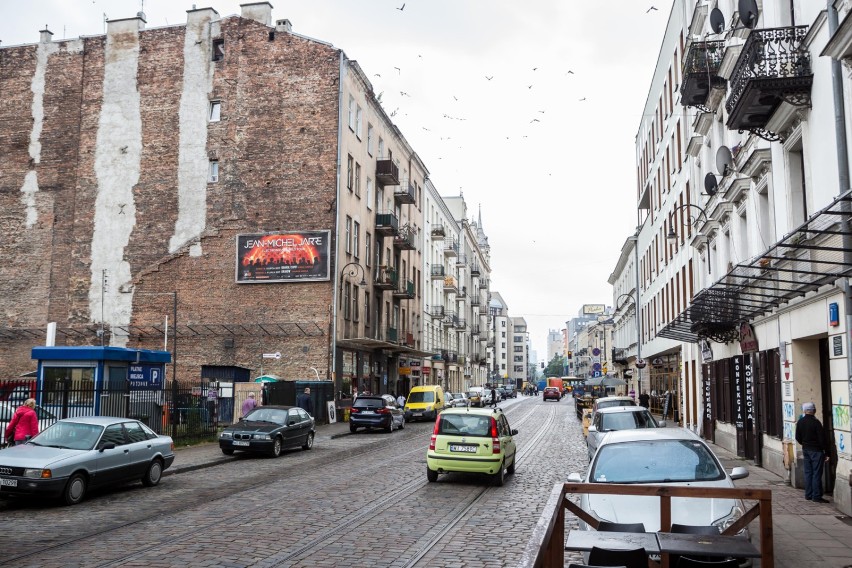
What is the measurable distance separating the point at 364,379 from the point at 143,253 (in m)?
13.9

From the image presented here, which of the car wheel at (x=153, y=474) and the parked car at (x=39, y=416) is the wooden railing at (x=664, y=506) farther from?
the parked car at (x=39, y=416)

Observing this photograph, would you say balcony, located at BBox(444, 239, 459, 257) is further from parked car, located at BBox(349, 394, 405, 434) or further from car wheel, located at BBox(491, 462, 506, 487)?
car wheel, located at BBox(491, 462, 506, 487)

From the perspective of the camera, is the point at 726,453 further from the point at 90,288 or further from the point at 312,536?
the point at 90,288

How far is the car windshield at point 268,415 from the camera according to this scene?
73.8 ft

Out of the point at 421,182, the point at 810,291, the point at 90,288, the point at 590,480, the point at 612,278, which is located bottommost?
the point at 590,480

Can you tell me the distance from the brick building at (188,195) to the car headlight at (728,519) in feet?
98.8

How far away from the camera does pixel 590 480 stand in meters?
9.14

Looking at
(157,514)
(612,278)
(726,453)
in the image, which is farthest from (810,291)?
(612,278)

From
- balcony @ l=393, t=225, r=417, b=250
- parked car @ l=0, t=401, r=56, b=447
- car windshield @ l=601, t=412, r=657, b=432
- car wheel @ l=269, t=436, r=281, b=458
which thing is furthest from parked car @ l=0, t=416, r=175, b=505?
balcony @ l=393, t=225, r=417, b=250

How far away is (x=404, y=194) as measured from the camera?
2026 inches

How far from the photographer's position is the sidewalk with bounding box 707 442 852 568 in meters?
8.87

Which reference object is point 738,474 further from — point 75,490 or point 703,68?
point 703,68

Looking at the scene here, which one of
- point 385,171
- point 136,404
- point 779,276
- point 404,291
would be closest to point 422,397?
point 404,291

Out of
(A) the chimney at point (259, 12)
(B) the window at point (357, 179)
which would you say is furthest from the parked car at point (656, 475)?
(A) the chimney at point (259, 12)
